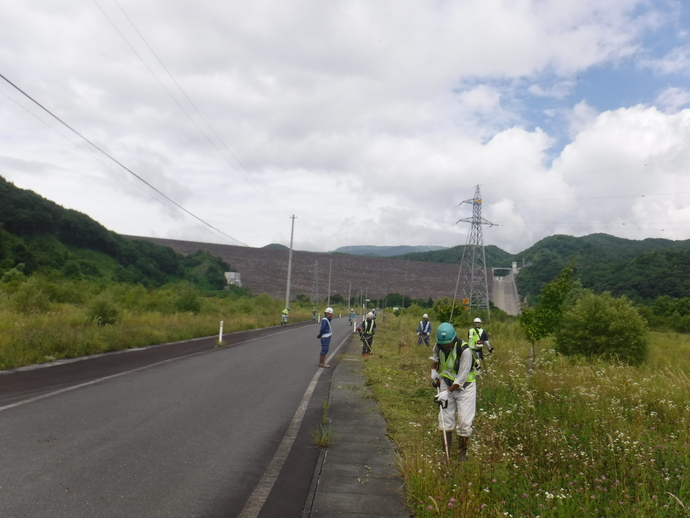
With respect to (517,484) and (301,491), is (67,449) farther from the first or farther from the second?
(517,484)

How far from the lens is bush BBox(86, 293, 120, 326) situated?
1808 centimetres

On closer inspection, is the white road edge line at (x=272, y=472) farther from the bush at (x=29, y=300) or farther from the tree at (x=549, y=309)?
the bush at (x=29, y=300)

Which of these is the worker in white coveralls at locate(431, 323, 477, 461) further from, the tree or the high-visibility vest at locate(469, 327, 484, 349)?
the high-visibility vest at locate(469, 327, 484, 349)

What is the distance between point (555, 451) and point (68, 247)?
188ft

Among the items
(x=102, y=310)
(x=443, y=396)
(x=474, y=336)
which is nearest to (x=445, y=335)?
(x=443, y=396)

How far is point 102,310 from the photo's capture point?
18.4m

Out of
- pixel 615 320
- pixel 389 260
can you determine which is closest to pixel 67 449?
pixel 615 320

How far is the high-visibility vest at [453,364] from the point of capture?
5.78m

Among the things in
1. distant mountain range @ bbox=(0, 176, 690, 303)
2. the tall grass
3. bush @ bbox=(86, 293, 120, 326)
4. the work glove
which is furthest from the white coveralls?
distant mountain range @ bbox=(0, 176, 690, 303)

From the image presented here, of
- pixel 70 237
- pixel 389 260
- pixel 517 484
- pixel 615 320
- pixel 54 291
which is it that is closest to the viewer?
pixel 517 484

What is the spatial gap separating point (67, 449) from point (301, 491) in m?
2.51

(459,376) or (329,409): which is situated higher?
(459,376)

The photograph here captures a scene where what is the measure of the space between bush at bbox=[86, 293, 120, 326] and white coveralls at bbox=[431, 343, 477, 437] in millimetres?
→ 15427

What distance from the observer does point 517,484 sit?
14.7ft
